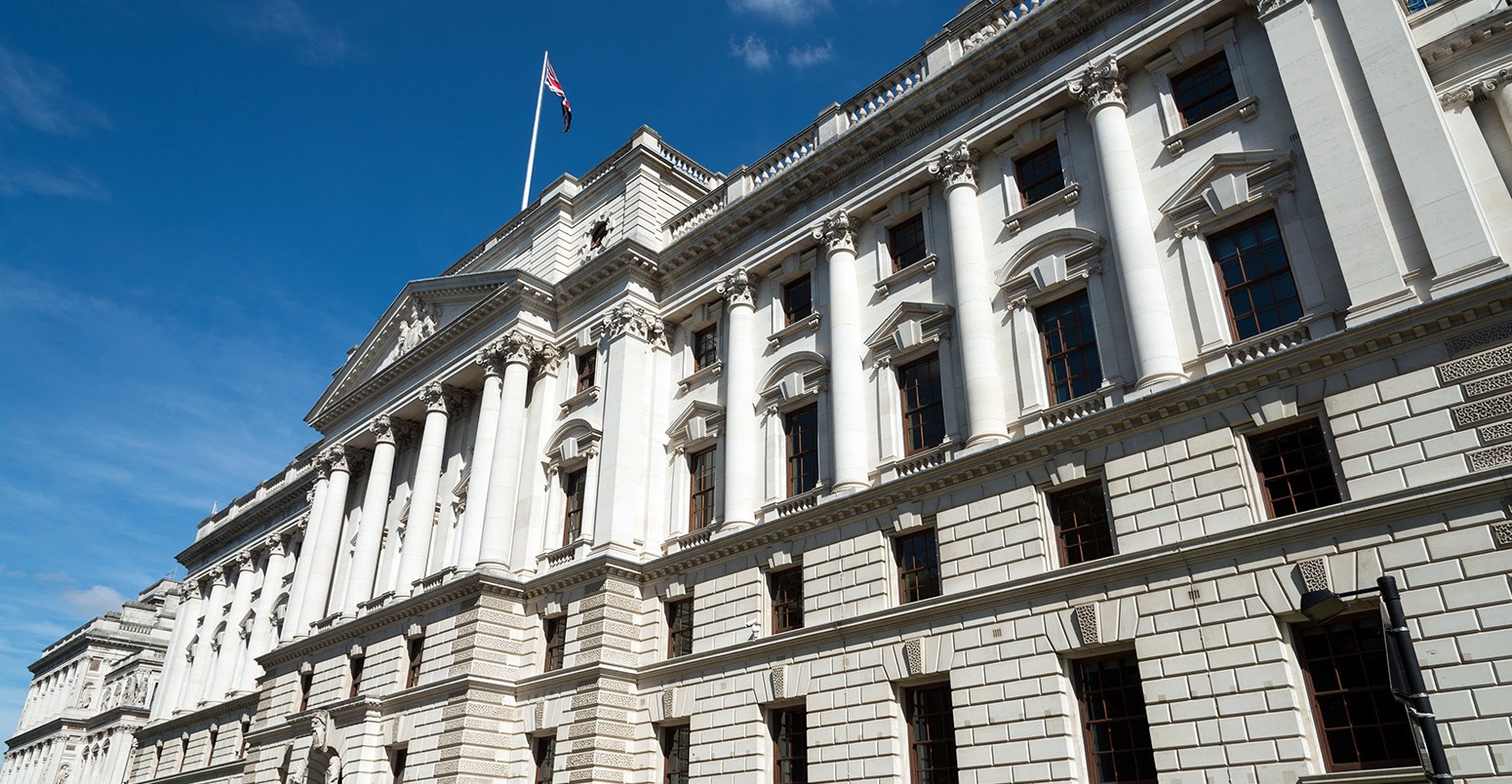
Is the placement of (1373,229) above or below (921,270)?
below

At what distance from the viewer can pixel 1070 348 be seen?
22094mm

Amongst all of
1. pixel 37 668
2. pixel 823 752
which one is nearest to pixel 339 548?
pixel 823 752

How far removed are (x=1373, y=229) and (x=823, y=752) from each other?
1544cm

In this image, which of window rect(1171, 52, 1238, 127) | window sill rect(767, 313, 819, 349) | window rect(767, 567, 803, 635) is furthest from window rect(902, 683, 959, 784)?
window rect(1171, 52, 1238, 127)

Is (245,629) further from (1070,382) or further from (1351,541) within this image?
(1351,541)

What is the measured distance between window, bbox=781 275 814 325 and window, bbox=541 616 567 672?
38.4ft

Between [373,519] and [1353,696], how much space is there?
114 feet

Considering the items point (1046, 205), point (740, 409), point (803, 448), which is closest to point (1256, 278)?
point (1046, 205)

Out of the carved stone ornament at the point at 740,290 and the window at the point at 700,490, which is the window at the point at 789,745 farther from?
the carved stone ornament at the point at 740,290

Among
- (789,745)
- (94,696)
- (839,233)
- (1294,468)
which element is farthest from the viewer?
(94,696)

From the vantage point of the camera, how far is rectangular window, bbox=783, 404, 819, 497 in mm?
26797

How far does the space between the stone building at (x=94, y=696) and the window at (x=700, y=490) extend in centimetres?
5927

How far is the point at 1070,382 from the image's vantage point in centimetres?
2188

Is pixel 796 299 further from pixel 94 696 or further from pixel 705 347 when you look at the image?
pixel 94 696
